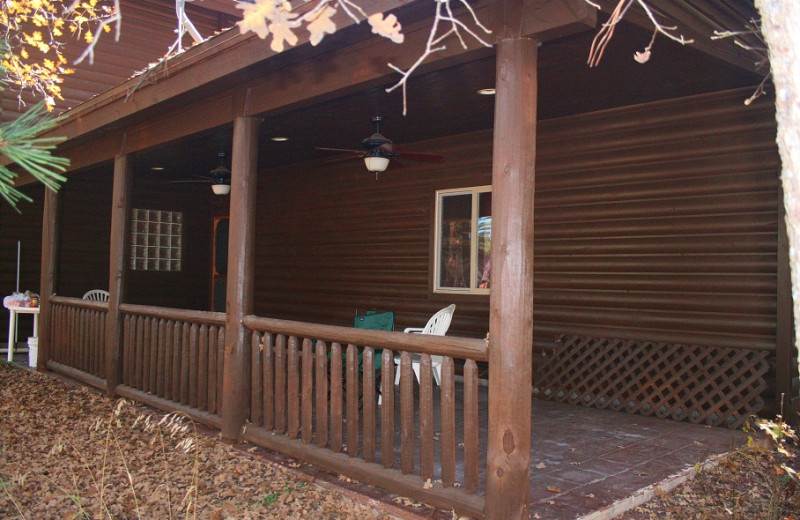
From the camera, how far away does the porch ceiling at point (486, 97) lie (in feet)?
13.3

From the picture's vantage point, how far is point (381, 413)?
389cm

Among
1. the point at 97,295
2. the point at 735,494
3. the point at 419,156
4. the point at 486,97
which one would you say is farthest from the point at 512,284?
the point at 97,295

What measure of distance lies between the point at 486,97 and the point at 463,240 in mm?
2075

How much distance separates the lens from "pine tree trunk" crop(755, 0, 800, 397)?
187 cm

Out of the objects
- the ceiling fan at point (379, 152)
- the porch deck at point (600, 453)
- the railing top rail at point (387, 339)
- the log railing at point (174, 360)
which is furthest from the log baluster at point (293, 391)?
the ceiling fan at point (379, 152)

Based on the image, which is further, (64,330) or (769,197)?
(64,330)

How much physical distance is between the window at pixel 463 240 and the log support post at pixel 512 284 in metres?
3.67

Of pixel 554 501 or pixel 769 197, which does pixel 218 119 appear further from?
pixel 769 197

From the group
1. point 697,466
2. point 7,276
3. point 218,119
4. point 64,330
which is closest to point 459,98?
point 218,119

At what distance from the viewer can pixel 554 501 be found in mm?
3285

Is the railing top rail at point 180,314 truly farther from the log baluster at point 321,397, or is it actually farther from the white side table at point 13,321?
the white side table at point 13,321

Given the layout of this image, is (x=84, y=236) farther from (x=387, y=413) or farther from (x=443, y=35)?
(x=443, y=35)

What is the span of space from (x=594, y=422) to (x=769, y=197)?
2083 millimetres

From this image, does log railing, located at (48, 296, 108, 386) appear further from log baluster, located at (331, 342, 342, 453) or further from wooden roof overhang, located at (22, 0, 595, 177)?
log baluster, located at (331, 342, 342, 453)
